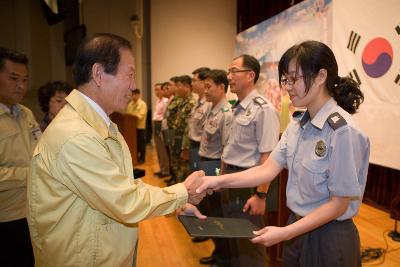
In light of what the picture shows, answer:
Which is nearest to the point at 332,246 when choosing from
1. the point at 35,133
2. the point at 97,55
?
the point at 97,55

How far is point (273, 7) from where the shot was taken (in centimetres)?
613

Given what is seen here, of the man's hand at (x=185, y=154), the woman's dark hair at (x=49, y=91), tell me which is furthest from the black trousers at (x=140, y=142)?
the woman's dark hair at (x=49, y=91)

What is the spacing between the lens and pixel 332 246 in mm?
1171

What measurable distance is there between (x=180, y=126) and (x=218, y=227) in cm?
327

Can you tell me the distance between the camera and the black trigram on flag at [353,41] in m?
3.33

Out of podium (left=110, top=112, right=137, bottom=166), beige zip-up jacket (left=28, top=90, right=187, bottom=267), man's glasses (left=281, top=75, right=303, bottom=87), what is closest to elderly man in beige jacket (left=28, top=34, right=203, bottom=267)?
beige zip-up jacket (left=28, top=90, right=187, bottom=267)

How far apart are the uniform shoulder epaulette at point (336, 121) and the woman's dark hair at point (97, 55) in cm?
80

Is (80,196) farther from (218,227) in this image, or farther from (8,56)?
(8,56)

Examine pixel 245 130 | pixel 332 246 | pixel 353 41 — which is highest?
pixel 353 41

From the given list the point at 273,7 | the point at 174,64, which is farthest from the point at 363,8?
the point at 174,64

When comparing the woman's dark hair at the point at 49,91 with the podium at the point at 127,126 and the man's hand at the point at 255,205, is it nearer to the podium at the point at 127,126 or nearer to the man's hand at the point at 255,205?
the man's hand at the point at 255,205

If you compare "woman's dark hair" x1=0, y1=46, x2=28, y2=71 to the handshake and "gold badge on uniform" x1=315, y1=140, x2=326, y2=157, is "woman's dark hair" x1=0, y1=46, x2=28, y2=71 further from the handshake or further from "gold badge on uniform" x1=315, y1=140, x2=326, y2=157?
"gold badge on uniform" x1=315, y1=140, x2=326, y2=157

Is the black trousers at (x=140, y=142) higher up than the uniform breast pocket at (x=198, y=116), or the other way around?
the uniform breast pocket at (x=198, y=116)

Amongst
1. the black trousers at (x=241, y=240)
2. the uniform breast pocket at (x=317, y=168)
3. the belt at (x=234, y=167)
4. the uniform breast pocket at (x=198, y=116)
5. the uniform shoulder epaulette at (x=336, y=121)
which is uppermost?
the uniform shoulder epaulette at (x=336, y=121)
